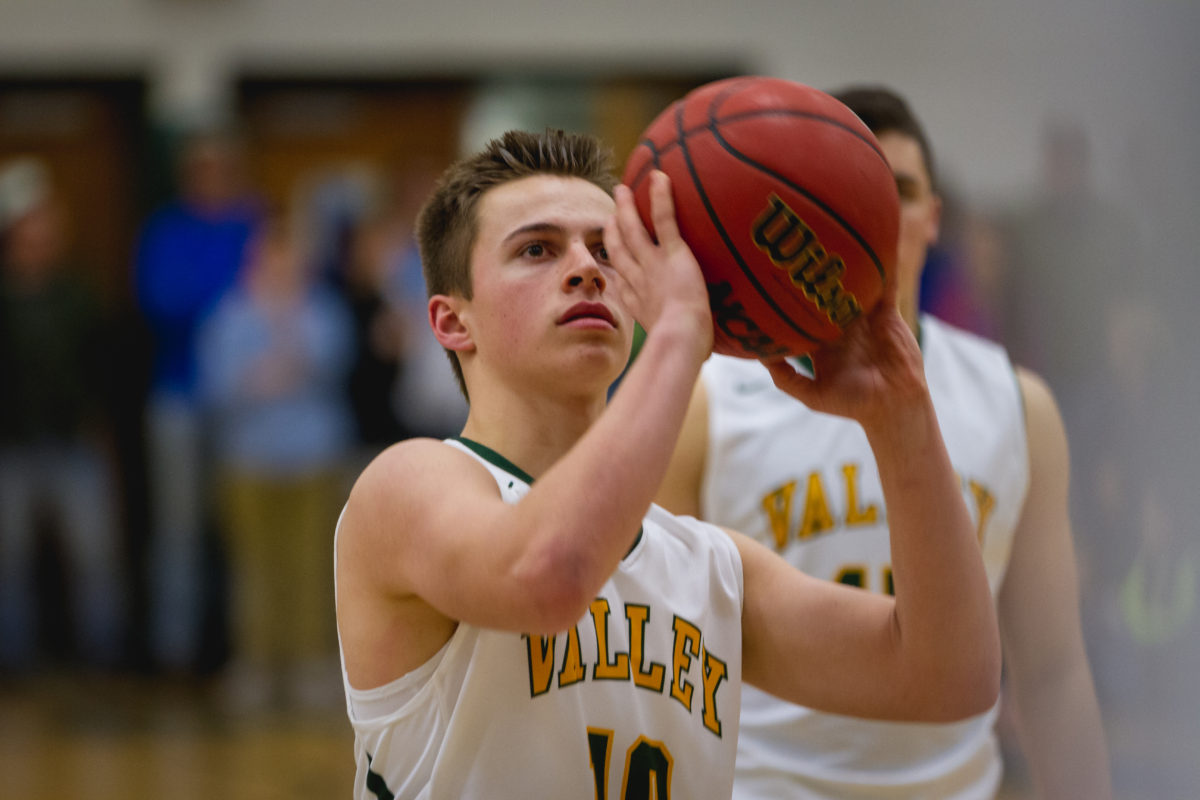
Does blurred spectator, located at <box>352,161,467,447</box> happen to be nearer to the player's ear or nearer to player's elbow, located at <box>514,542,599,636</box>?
the player's ear

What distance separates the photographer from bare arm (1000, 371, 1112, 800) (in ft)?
10.3

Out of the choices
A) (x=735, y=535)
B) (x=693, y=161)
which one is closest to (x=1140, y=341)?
(x=735, y=535)

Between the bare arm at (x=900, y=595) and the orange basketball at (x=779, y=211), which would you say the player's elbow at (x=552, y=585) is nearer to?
the orange basketball at (x=779, y=211)

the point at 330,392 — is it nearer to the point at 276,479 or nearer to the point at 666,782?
the point at 276,479

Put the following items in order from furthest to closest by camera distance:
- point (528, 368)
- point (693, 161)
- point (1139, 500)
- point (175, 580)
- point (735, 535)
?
point (175, 580) < point (1139, 500) < point (735, 535) < point (528, 368) < point (693, 161)

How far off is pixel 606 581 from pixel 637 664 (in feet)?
1.07

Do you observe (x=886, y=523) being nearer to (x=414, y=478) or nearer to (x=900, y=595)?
(x=900, y=595)

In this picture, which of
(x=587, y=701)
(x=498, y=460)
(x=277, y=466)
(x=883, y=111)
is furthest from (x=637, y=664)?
(x=277, y=466)

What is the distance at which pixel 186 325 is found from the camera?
8.12 metres

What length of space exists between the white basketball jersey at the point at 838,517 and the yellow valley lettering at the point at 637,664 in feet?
2.43

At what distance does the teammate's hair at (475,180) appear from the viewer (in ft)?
8.03

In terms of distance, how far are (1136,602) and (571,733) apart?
3.06 meters

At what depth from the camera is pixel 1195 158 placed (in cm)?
381

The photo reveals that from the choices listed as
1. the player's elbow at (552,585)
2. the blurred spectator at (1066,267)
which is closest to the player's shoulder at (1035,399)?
the blurred spectator at (1066,267)
